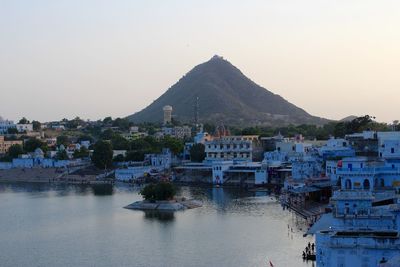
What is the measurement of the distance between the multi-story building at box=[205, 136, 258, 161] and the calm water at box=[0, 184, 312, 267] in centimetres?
974

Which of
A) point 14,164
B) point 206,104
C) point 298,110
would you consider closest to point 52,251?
point 14,164

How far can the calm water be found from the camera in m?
16.5

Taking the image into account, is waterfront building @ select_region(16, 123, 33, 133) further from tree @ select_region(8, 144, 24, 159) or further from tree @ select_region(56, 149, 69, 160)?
tree @ select_region(56, 149, 69, 160)

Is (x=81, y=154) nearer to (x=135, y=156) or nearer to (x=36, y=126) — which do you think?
(x=135, y=156)

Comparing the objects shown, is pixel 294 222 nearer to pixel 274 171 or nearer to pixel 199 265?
pixel 199 265

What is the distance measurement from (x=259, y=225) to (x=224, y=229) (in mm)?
1086

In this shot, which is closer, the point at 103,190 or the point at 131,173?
the point at 103,190

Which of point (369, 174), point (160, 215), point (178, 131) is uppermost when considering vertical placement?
point (178, 131)

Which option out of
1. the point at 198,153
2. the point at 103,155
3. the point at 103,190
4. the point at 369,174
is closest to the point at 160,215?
the point at 369,174

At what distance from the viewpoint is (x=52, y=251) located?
17859mm

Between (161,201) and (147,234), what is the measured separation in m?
5.67

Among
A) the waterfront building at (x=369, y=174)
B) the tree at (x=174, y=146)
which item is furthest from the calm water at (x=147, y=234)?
the tree at (x=174, y=146)

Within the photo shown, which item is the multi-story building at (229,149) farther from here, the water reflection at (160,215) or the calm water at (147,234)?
the water reflection at (160,215)

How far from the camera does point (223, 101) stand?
A: 97.9 metres
